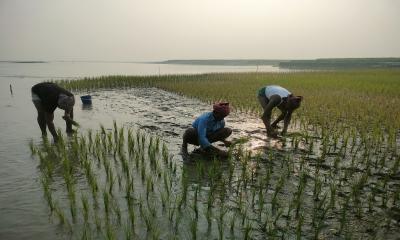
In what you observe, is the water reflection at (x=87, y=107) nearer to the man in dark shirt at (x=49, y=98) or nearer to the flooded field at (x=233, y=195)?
the man in dark shirt at (x=49, y=98)

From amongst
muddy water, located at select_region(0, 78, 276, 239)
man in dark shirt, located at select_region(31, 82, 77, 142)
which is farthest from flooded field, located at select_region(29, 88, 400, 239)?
man in dark shirt, located at select_region(31, 82, 77, 142)

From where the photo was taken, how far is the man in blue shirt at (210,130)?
470cm

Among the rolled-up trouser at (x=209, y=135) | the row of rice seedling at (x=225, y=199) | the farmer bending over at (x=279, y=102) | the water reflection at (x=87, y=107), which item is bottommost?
the row of rice seedling at (x=225, y=199)

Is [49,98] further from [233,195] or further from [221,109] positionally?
[233,195]

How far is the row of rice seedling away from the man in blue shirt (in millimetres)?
359

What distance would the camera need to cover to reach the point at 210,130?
17.3 feet

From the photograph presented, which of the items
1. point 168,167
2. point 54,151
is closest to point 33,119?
point 54,151

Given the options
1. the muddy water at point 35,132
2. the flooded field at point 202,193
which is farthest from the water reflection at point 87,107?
the flooded field at point 202,193

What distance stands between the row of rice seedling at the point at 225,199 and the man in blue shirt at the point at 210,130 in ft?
1.18

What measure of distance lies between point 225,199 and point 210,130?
1774 mm

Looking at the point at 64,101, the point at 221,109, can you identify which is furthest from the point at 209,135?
the point at 64,101

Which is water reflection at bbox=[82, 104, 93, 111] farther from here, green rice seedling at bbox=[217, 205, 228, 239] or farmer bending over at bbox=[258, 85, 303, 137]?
green rice seedling at bbox=[217, 205, 228, 239]

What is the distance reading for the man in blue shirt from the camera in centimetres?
470

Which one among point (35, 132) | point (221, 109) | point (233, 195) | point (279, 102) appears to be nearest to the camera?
point (233, 195)
